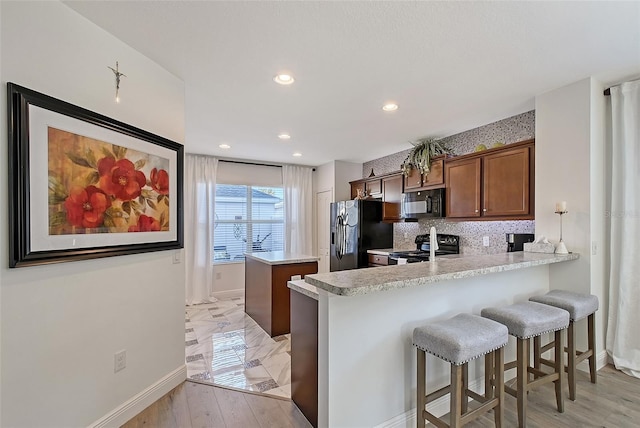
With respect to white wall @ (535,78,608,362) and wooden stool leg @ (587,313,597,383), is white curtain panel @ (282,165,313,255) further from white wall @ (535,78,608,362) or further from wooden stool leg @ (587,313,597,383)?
wooden stool leg @ (587,313,597,383)

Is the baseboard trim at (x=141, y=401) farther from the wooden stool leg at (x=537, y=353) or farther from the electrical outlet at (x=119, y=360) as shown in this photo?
the wooden stool leg at (x=537, y=353)

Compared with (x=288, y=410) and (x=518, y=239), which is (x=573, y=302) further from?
(x=288, y=410)

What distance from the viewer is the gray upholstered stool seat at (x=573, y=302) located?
217 cm

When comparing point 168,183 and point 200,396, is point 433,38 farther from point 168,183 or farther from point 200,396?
point 200,396

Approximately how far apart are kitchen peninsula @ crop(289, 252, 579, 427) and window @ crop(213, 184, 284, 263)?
3738 mm

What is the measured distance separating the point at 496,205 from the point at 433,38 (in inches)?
82.1

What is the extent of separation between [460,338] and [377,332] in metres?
0.44

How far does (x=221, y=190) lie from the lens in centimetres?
546

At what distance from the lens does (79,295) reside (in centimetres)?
Result: 171

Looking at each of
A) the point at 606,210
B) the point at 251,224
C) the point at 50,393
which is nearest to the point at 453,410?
the point at 50,393

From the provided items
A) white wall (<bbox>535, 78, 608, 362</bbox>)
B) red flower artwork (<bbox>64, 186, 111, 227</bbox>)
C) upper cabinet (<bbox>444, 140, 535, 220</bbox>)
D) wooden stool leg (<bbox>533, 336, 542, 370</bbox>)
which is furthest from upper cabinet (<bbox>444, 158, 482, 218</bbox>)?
red flower artwork (<bbox>64, 186, 111, 227</bbox>)

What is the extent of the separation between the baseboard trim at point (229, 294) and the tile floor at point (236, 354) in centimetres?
96

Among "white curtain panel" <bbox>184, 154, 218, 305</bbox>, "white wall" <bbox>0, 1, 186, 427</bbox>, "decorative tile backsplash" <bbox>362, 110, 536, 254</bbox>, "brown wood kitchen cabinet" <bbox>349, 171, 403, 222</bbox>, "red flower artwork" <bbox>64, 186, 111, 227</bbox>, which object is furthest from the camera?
"white curtain panel" <bbox>184, 154, 218, 305</bbox>

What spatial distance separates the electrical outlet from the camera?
1.91 m
